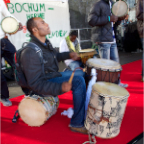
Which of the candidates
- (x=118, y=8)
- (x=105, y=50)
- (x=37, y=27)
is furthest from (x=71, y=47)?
(x=37, y=27)

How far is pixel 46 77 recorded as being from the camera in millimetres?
1393

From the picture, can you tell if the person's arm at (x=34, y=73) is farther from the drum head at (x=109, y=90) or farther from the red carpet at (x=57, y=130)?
the red carpet at (x=57, y=130)

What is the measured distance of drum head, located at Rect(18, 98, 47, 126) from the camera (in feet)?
4.62

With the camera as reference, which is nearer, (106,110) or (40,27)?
(106,110)

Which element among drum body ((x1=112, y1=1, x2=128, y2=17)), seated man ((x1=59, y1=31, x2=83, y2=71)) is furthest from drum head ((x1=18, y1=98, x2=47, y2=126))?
drum body ((x1=112, y1=1, x2=128, y2=17))

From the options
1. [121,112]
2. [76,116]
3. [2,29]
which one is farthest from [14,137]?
[2,29]

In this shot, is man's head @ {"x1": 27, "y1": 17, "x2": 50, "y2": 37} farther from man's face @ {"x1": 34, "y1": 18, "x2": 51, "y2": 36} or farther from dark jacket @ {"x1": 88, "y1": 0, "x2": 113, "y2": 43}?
dark jacket @ {"x1": 88, "y1": 0, "x2": 113, "y2": 43}

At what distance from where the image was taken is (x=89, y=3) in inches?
81.9

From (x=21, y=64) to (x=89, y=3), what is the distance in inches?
58.6

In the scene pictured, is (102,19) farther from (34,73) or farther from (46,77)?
(34,73)

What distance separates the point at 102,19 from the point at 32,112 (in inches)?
67.1

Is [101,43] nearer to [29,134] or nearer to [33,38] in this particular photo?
[33,38]

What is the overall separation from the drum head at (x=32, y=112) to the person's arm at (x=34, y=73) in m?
0.28

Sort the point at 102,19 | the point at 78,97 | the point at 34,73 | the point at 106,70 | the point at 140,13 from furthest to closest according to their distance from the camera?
the point at 140,13, the point at 102,19, the point at 106,70, the point at 78,97, the point at 34,73
